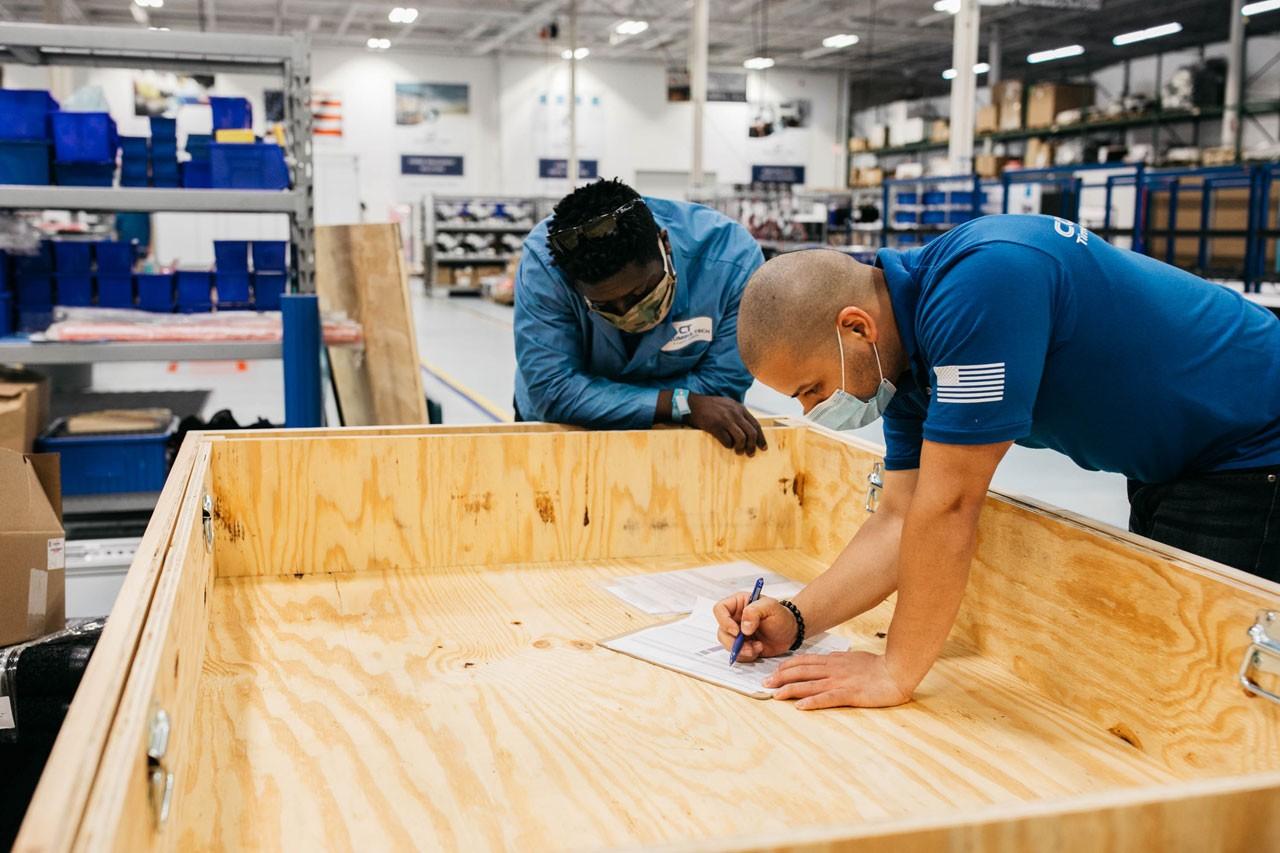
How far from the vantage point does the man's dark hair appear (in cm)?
226

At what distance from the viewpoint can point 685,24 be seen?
2050 centimetres

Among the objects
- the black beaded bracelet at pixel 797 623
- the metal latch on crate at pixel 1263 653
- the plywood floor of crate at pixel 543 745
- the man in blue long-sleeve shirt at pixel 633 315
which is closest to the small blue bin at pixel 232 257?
the man in blue long-sleeve shirt at pixel 633 315

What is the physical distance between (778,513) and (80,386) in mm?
5388

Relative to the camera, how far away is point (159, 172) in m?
4.21

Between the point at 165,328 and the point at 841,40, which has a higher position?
the point at 841,40

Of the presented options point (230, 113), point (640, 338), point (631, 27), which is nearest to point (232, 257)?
point (230, 113)

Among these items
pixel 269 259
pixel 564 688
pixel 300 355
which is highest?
pixel 269 259

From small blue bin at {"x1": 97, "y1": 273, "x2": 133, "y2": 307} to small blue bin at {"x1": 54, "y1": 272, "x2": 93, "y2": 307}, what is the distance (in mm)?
47

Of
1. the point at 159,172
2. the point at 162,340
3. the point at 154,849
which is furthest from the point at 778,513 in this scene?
the point at 159,172

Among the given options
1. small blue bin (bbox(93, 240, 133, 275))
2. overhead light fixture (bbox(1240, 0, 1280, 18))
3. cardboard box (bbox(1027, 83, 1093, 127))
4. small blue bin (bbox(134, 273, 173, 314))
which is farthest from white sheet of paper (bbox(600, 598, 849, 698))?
cardboard box (bbox(1027, 83, 1093, 127))

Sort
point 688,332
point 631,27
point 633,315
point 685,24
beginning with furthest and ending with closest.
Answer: point 685,24 < point 631,27 < point 688,332 < point 633,315

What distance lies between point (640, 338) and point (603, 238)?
Answer: 406 mm

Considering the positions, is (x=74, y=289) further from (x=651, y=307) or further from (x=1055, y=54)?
(x=1055, y=54)

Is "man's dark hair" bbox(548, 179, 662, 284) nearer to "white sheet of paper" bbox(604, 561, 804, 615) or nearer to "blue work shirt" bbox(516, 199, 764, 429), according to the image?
"blue work shirt" bbox(516, 199, 764, 429)
